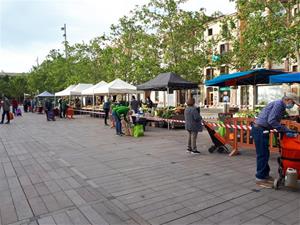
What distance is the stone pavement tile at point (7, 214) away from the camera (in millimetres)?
4117

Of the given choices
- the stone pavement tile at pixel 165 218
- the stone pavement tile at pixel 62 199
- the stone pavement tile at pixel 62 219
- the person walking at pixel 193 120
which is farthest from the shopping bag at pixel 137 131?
the stone pavement tile at pixel 165 218

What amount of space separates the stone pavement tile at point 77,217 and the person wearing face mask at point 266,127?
3.09 metres

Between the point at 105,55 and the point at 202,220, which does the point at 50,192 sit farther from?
the point at 105,55

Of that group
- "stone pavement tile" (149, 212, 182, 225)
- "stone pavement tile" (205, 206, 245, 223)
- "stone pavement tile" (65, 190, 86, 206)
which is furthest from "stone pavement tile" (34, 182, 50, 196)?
"stone pavement tile" (205, 206, 245, 223)

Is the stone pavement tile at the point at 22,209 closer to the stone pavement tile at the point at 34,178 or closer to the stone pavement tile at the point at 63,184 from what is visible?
the stone pavement tile at the point at 63,184

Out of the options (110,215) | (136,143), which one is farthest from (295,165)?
(136,143)

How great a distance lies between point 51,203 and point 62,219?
71cm

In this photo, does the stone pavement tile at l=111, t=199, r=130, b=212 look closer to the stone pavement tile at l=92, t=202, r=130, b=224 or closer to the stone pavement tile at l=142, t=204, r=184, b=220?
the stone pavement tile at l=92, t=202, r=130, b=224

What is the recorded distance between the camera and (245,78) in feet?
33.1

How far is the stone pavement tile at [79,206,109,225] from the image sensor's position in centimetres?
399

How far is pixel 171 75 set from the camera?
15.3 m

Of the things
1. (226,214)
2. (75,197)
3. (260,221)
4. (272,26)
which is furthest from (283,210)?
(272,26)

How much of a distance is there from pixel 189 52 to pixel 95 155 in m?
16.5

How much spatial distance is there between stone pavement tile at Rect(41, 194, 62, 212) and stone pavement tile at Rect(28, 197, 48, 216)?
0.06 meters
